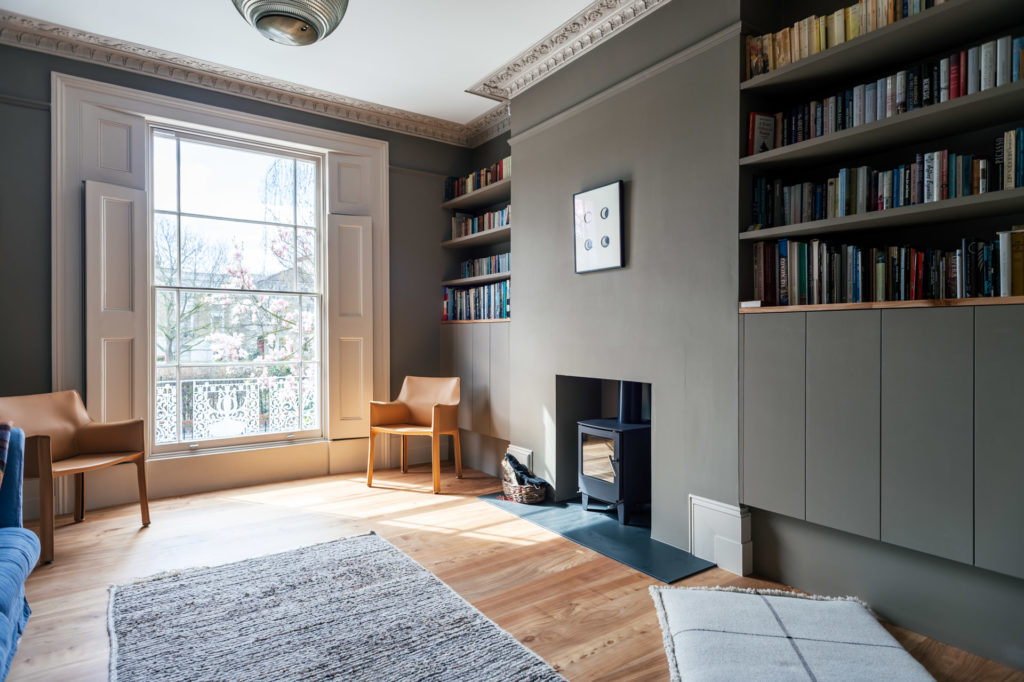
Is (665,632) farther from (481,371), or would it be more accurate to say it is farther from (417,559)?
(481,371)

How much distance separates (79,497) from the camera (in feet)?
11.0

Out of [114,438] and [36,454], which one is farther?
[114,438]

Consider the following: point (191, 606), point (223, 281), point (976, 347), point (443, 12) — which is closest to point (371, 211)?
point (223, 281)

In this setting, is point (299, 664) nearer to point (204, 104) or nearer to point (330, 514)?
point (330, 514)

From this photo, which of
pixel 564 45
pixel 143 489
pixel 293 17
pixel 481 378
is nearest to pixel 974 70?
pixel 564 45

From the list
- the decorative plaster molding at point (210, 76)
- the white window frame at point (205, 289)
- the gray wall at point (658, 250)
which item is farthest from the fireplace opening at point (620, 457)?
the decorative plaster molding at point (210, 76)

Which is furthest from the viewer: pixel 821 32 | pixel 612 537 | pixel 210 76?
pixel 210 76

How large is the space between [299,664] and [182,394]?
273 centimetres

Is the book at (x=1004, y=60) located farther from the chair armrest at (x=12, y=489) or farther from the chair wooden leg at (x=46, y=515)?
the chair wooden leg at (x=46, y=515)

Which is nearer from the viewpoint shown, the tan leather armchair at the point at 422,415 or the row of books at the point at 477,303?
the tan leather armchair at the point at 422,415

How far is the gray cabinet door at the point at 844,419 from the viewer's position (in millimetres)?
2150

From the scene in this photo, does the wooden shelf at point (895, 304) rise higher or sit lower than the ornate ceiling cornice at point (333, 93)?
lower

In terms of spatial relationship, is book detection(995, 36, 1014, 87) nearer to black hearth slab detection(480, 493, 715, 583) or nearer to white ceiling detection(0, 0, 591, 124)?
white ceiling detection(0, 0, 591, 124)

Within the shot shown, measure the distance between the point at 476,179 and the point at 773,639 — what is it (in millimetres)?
3824
